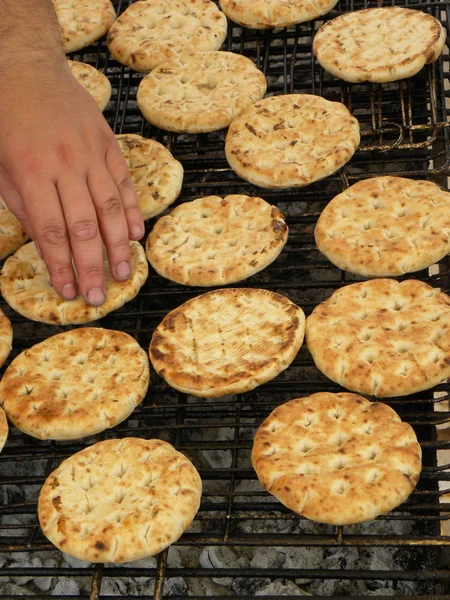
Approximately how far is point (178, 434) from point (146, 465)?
291 mm

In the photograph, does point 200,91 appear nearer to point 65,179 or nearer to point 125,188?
point 125,188

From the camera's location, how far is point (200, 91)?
13.7ft

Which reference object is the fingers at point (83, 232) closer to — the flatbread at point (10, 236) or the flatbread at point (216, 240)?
the flatbread at point (216, 240)

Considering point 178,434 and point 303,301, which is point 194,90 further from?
point 178,434

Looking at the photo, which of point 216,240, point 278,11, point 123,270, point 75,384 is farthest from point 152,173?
point 278,11

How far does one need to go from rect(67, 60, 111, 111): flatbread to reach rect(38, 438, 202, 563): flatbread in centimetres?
211

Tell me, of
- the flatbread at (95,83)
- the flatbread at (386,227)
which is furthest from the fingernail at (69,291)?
the flatbread at (95,83)

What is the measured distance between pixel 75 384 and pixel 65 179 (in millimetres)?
721

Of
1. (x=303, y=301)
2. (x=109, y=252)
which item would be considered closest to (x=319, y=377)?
(x=303, y=301)

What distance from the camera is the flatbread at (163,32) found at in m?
4.45

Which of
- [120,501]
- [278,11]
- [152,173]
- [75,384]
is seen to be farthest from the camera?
[278,11]

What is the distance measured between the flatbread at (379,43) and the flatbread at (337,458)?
188 centimetres

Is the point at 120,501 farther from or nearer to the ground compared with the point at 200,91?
nearer to the ground

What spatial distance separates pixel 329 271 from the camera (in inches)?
151
